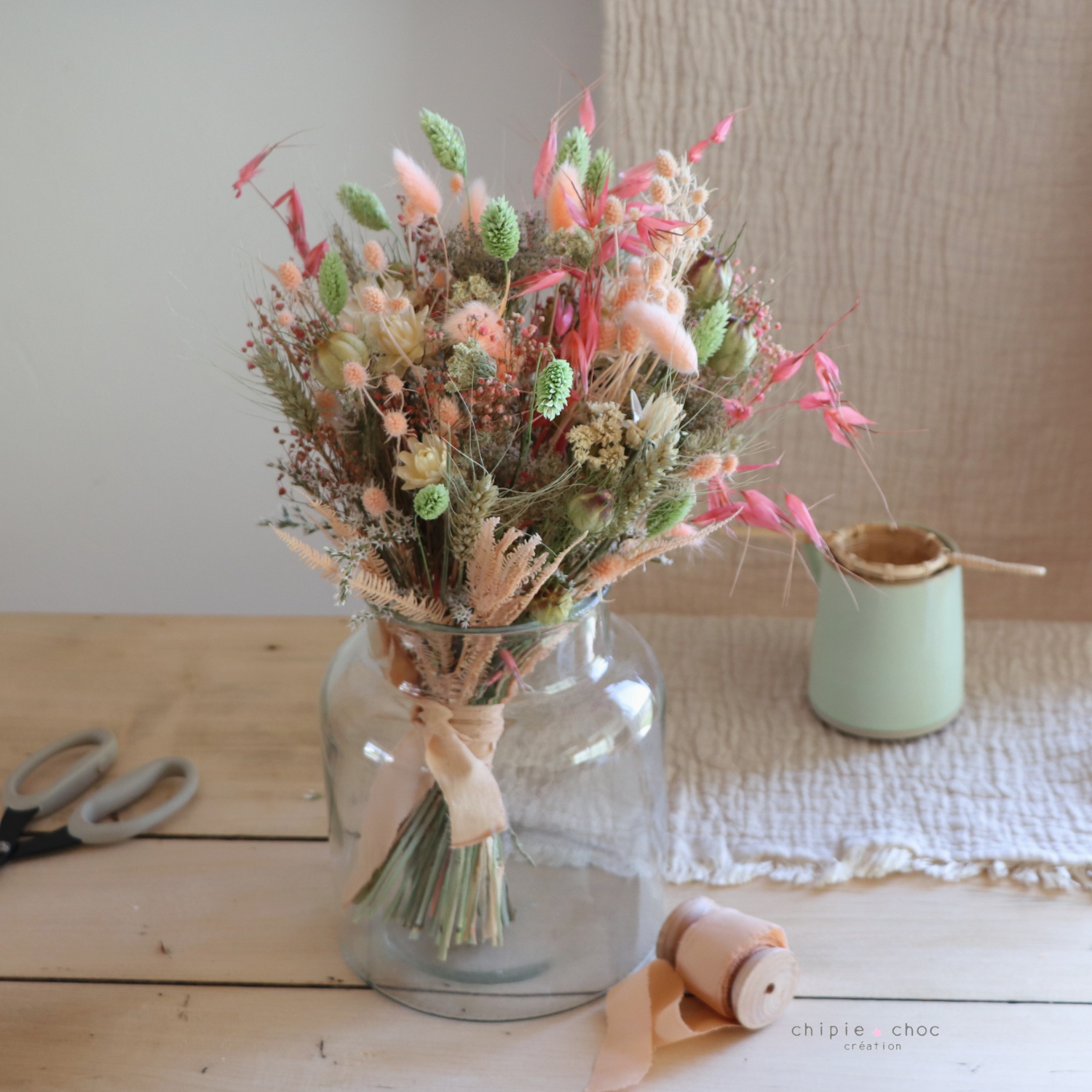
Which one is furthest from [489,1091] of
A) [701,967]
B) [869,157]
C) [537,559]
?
[869,157]

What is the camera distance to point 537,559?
0.49 meters

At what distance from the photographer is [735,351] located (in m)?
0.49

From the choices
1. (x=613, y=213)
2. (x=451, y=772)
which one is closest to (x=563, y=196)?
(x=613, y=213)

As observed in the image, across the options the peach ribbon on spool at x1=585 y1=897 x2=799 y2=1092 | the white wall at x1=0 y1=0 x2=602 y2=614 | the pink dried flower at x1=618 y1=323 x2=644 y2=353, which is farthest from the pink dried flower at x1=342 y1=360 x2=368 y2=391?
the white wall at x1=0 y1=0 x2=602 y2=614

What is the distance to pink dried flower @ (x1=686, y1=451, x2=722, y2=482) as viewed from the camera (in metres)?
0.48

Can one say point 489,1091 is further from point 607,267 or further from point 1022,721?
point 1022,721

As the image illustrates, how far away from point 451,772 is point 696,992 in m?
0.17

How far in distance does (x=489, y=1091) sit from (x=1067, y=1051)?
29 centimetres

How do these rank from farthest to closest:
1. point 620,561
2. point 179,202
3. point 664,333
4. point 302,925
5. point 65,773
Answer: point 179,202
point 65,773
point 302,925
point 620,561
point 664,333

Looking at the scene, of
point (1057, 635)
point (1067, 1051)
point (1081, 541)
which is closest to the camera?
point (1067, 1051)

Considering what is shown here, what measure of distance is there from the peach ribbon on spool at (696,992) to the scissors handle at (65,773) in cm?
39

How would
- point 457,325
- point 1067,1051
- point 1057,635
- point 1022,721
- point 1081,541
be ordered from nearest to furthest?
point 457,325 → point 1067,1051 → point 1022,721 → point 1057,635 → point 1081,541

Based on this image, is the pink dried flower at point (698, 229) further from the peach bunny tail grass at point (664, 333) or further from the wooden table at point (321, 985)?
the wooden table at point (321, 985)

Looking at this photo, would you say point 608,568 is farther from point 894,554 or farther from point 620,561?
point 894,554
